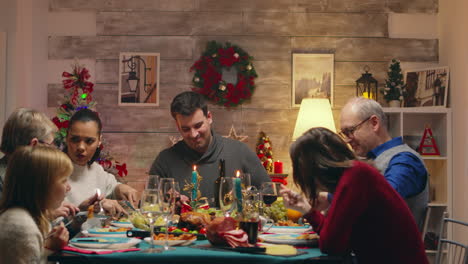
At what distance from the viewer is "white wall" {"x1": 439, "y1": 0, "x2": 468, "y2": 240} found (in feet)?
16.0

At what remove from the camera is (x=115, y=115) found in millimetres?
5484

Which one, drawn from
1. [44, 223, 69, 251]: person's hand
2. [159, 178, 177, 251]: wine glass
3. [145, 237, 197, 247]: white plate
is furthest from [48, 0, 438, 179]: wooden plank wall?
[44, 223, 69, 251]: person's hand

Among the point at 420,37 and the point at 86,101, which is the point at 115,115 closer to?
the point at 86,101

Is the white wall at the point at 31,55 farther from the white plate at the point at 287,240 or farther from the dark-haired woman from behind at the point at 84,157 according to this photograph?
the white plate at the point at 287,240

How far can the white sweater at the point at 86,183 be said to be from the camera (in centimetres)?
327

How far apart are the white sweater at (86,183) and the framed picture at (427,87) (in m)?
3.02

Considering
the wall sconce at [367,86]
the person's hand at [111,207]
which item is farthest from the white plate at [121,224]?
the wall sconce at [367,86]

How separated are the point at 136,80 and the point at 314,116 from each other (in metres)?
1.71

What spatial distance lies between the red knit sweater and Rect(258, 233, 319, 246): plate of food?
7.0 inches

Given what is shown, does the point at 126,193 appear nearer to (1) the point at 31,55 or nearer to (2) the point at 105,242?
(2) the point at 105,242

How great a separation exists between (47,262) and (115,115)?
11.7 feet

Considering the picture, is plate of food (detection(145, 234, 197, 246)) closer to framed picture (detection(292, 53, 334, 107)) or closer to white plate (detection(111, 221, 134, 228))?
white plate (detection(111, 221, 134, 228))

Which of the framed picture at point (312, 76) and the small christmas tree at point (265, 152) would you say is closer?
the small christmas tree at point (265, 152)

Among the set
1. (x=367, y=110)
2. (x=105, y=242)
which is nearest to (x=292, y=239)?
(x=105, y=242)
